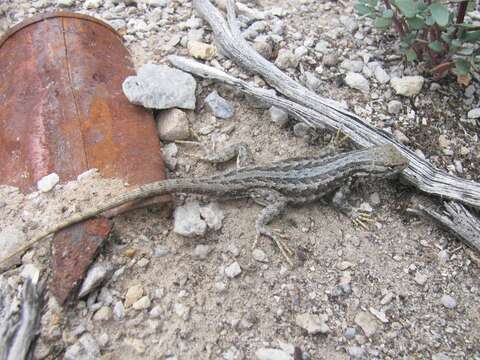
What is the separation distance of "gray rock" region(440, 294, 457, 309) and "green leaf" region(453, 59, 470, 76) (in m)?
1.91

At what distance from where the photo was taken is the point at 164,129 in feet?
13.2

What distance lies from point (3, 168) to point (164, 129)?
1278 millimetres

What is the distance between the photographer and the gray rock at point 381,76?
4445mm

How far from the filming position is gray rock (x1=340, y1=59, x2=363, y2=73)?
179 inches

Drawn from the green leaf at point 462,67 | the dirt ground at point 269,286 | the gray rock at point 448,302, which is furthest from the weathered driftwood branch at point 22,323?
the green leaf at point 462,67

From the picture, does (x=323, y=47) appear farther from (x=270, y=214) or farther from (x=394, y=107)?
(x=270, y=214)

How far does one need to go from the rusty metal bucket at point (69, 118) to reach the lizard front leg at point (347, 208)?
1.44 meters

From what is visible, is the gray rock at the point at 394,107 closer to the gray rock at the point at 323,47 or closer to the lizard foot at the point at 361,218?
the gray rock at the point at 323,47

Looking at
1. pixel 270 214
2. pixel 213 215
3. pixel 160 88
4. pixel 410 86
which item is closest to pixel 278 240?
pixel 270 214

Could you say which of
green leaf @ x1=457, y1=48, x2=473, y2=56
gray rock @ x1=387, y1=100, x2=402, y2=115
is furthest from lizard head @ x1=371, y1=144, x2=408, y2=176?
green leaf @ x1=457, y1=48, x2=473, y2=56

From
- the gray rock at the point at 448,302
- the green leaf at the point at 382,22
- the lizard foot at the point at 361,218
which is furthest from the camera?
the green leaf at the point at 382,22

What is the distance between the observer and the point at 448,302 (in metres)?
3.34

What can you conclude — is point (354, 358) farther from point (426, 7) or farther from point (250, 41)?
point (250, 41)

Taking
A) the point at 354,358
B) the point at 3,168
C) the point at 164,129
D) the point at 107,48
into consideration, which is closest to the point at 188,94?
the point at 164,129
